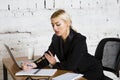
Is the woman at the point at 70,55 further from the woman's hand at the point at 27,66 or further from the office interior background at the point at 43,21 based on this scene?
the office interior background at the point at 43,21

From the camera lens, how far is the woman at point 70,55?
2.03 m

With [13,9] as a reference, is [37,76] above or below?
below

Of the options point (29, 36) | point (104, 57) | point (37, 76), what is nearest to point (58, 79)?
point (37, 76)

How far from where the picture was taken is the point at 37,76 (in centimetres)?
182

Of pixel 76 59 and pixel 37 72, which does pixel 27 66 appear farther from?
pixel 76 59

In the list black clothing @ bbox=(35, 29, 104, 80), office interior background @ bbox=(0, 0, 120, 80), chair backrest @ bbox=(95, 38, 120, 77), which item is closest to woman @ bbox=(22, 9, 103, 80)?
black clothing @ bbox=(35, 29, 104, 80)

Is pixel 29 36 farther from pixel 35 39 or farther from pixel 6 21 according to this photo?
pixel 6 21

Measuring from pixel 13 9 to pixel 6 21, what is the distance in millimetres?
157

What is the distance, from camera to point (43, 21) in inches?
119

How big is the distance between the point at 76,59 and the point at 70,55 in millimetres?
66

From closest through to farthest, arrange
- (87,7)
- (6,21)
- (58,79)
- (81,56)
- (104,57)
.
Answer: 1. (58,79)
2. (81,56)
3. (104,57)
4. (6,21)
5. (87,7)

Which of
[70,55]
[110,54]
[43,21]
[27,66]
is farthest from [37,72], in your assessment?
[43,21]

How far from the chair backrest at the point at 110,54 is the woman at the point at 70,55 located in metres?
0.15

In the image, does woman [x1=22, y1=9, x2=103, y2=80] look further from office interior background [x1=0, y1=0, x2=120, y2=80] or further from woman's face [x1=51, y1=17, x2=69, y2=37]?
office interior background [x1=0, y1=0, x2=120, y2=80]
